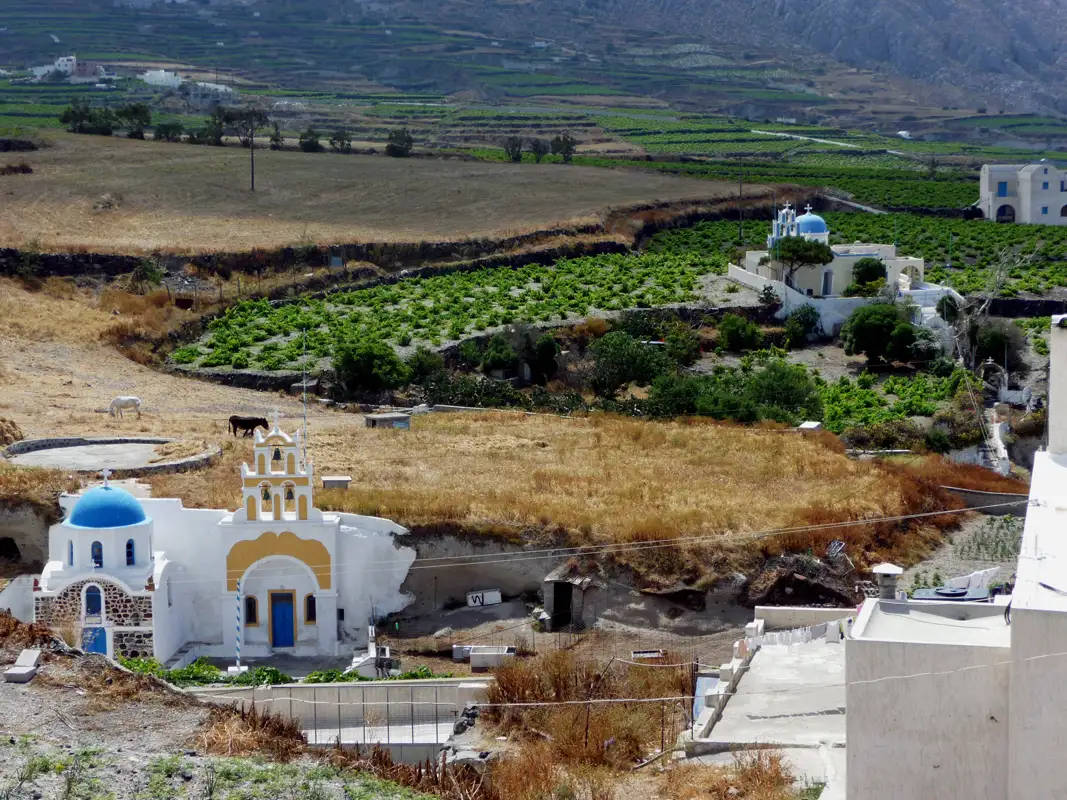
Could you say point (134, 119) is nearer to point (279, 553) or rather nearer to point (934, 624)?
point (279, 553)

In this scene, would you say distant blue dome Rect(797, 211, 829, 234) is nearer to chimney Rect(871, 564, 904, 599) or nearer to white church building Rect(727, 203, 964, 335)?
white church building Rect(727, 203, 964, 335)

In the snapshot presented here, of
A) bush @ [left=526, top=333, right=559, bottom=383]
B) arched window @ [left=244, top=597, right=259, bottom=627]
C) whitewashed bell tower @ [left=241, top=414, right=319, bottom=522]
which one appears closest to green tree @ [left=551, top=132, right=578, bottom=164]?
bush @ [left=526, top=333, right=559, bottom=383]

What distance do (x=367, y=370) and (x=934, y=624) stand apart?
32.8m

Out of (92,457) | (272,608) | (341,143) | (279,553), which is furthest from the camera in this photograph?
(341,143)

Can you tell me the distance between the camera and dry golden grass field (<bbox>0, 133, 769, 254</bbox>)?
6956 cm

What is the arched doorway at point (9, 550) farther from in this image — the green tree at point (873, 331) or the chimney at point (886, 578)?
the green tree at point (873, 331)

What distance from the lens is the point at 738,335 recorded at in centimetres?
6012

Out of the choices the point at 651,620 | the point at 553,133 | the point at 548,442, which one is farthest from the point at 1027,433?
the point at 553,133

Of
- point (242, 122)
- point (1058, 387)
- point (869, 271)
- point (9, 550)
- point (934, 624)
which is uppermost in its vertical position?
point (1058, 387)

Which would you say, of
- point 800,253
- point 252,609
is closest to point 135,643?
point 252,609

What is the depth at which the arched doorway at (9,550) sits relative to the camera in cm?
3139

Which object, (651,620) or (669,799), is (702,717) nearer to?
(669,799)

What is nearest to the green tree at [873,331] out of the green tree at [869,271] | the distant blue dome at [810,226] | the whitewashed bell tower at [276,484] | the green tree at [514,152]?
the green tree at [869,271]

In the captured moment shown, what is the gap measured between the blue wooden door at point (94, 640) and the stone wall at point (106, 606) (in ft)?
0.78
